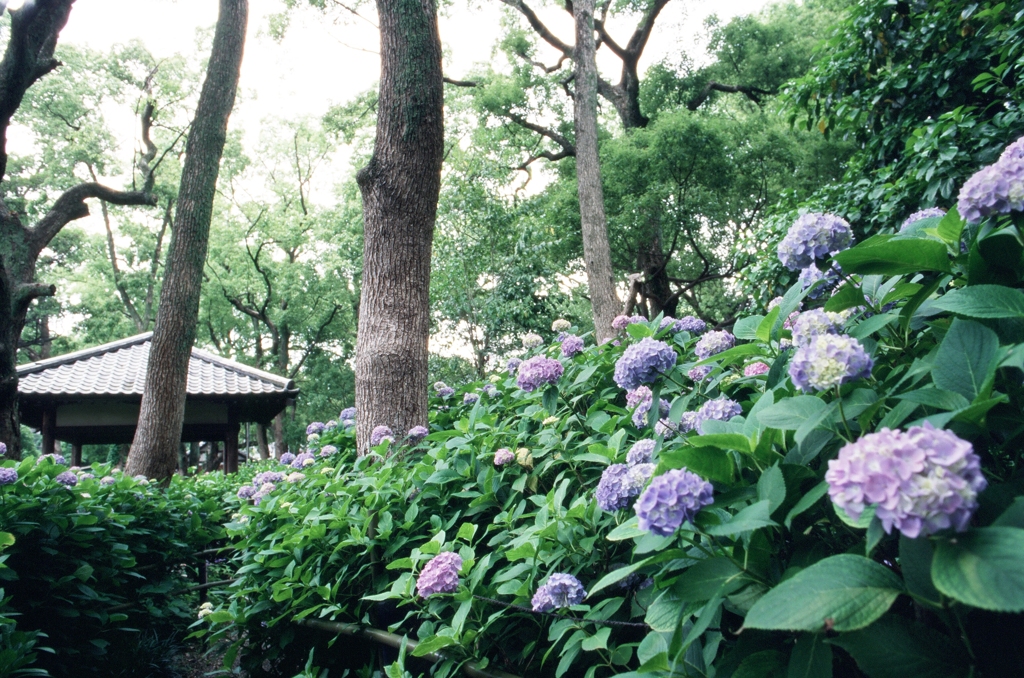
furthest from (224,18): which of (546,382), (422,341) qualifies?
(546,382)

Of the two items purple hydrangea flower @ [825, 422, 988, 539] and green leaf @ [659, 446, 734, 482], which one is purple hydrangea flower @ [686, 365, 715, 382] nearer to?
green leaf @ [659, 446, 734, 482]

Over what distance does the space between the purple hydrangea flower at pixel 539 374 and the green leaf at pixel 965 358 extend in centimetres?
107

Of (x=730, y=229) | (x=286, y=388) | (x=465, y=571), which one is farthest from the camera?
(x=730, y=229)

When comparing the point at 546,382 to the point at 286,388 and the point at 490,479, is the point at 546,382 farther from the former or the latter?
the point at 286,388

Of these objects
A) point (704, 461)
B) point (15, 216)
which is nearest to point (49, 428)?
point (15, 216)

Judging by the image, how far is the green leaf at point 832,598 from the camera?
0.58 metres

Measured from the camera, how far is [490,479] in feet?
6.08

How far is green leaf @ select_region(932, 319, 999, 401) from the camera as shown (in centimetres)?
75

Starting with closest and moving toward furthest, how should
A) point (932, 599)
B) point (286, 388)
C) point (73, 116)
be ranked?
point (932, 599), point (286, 388), point (73, 116)

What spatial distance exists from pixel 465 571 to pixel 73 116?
23.0 meters

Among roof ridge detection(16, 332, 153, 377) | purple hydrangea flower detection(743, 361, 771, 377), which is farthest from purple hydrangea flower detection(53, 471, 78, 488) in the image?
roof ridge detection(16, 332, 153, 377)

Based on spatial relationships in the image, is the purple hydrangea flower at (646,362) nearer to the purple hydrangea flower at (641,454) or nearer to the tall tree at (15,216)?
the purple hydrangea flower at (641,454)

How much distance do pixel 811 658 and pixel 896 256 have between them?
572 mm

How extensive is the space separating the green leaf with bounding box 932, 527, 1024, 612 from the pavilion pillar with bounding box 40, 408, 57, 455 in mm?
12643
